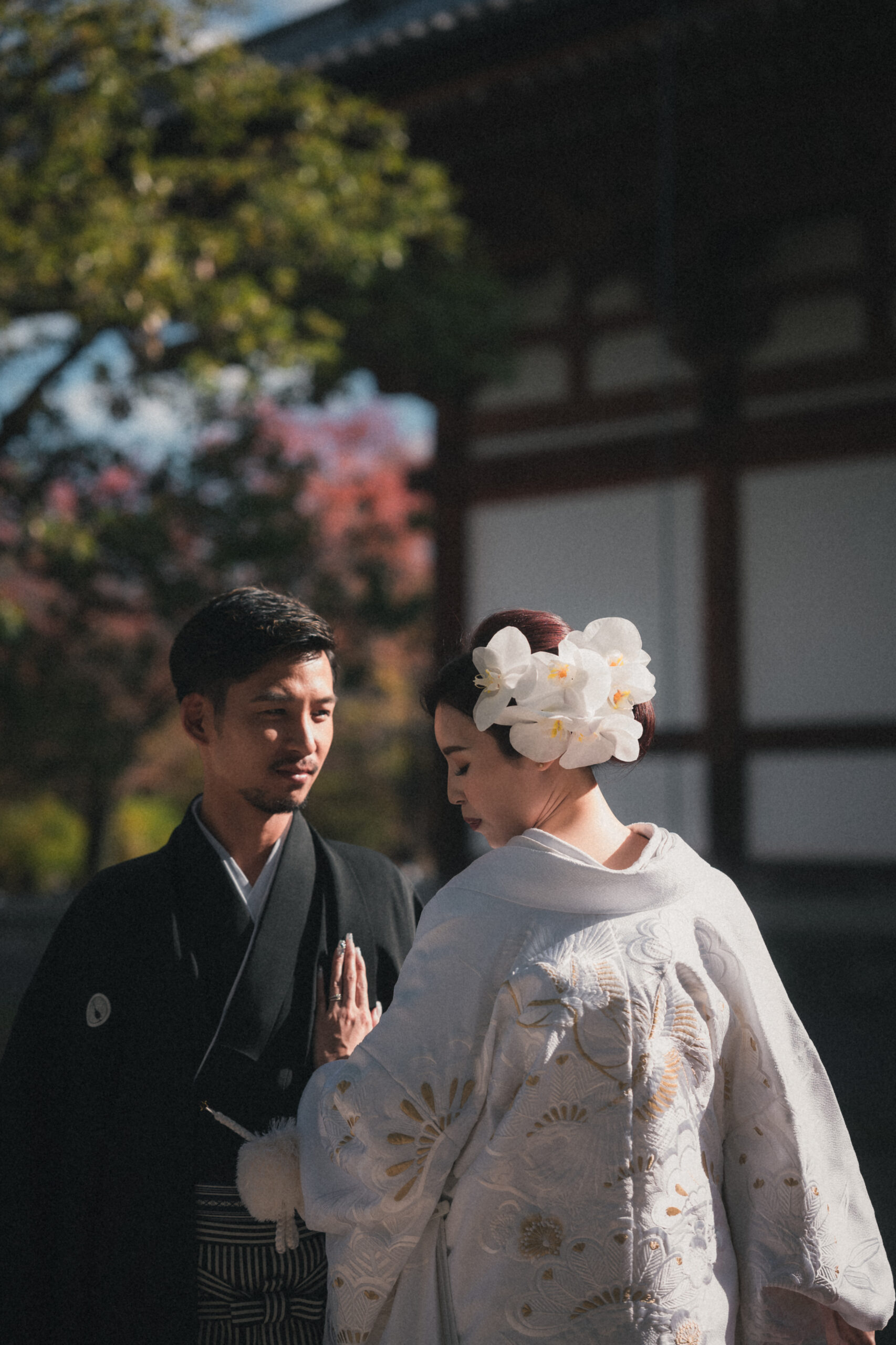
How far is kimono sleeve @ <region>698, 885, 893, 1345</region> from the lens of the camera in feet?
5.50

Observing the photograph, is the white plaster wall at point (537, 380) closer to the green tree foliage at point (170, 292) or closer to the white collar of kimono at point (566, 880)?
the green tree foliage at point (170, 292)

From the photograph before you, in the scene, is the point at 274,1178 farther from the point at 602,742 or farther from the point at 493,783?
the point at 602,742

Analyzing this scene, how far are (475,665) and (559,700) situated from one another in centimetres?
16

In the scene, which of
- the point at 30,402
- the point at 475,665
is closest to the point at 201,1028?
the point at 475,665

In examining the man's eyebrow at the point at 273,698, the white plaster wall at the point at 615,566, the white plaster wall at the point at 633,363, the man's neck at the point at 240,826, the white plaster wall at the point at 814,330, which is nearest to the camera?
the man's eyebrow at the point at 273,698

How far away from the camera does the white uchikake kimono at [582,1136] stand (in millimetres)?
1547

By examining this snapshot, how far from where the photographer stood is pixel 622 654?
1.81 metres

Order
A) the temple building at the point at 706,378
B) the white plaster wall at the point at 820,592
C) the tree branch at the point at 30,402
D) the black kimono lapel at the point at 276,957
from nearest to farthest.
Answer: the black kimono lapel at the point at 276,957
the tree branch at the point at 30,402
the temple building at the point at 706,378
the white plaster wall at the point at 820,592

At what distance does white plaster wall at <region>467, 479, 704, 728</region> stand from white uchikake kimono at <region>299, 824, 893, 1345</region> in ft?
19.2

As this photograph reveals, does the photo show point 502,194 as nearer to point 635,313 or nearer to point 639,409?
point 635,313

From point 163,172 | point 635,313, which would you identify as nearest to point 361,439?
point 635,313

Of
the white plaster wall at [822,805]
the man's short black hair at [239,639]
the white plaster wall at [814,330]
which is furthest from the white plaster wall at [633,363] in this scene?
the man's short black hair at [239,639]

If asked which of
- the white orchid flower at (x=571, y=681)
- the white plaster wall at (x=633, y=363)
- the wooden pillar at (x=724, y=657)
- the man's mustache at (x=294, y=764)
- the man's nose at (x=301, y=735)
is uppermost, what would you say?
the white plaster wall at (x=633, y=363)

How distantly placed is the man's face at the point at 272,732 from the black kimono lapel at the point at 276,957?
0.12m
